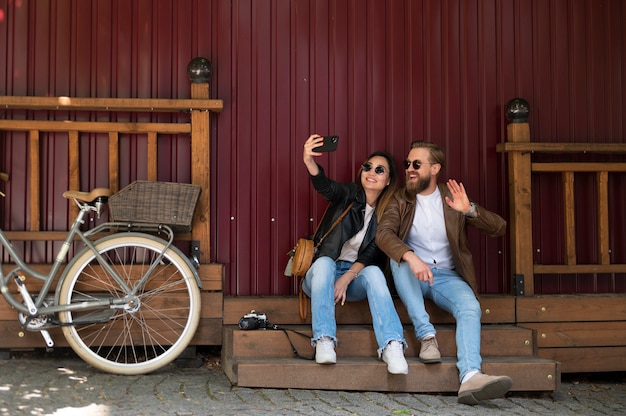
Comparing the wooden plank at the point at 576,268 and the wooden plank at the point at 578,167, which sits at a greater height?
the wooden plank at the point at 578,167

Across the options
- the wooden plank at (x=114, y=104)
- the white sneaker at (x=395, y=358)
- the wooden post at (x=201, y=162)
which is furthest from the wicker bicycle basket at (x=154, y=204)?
the white sneaker at (x=395, y=358)

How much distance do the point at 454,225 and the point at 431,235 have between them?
0.50 feet

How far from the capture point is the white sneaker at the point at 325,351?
4203 mm

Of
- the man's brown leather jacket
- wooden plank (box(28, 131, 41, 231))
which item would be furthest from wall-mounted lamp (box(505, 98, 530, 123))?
wooden plank (box(28, 131, 41, 231))

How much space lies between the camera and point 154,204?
4590 mm

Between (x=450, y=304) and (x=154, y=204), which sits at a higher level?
(x=154, y=204)

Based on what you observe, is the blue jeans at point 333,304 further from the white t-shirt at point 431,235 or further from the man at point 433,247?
the white t-shirt at point 431,235

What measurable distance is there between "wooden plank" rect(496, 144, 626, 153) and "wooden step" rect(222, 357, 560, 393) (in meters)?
1.44

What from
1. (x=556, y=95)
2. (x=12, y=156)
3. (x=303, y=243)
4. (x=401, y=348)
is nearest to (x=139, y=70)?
(x=12, y=156)

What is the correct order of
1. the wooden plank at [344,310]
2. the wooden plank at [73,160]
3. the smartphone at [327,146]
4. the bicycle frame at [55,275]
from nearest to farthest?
1. the bicycle frame at [55,275]
2. the smartphone at [327,146]
3. the wooden plank at [344,310]
4. the wooden plank at [73,160]

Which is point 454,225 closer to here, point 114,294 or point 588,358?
point 588,358

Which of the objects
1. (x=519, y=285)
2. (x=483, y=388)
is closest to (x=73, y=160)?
(x=483, y=388)

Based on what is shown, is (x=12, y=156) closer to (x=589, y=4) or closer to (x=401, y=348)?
(x=401, y=348)

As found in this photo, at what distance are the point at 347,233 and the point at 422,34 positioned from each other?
153 centimetres
